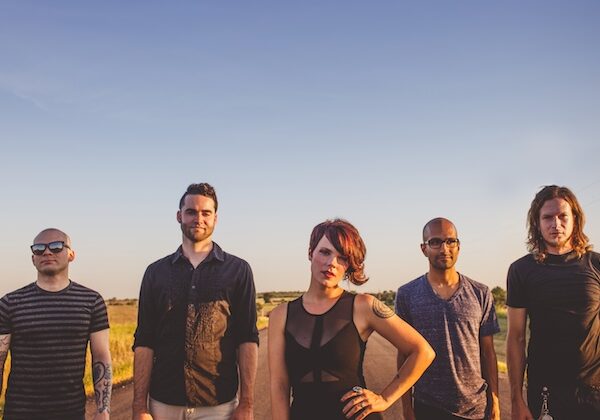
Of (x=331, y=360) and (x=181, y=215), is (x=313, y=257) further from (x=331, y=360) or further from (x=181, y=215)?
(x=181, y=215)

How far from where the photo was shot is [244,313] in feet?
17.5

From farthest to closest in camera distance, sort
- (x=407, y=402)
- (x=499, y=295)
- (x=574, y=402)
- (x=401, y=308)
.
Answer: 1. (x=499, y=295)
2. (x=401, y=308)
3. (x=407, y=402)
4. (x=574, y=402)

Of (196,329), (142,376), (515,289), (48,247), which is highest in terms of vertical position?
(48,247)

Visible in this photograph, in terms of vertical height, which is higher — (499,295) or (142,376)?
(142,376)

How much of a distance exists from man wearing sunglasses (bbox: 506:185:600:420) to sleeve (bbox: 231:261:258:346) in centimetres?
214

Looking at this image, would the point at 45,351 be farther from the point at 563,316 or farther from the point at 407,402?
the point at 563,316

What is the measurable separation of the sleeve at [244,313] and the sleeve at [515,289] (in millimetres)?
2133

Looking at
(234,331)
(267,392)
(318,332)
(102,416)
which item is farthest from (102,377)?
(267,392)

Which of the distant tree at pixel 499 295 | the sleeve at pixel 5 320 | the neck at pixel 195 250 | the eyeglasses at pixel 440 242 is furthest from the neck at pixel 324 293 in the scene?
the distant tree at pixel 499 295

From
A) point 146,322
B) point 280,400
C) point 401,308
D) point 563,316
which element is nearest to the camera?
point 280,400

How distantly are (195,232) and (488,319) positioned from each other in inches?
104

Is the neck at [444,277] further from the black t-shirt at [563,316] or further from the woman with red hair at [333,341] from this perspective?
the woman with red hair at [333,341]

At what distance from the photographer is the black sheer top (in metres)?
3.88

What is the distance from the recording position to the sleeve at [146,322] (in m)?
5.21
